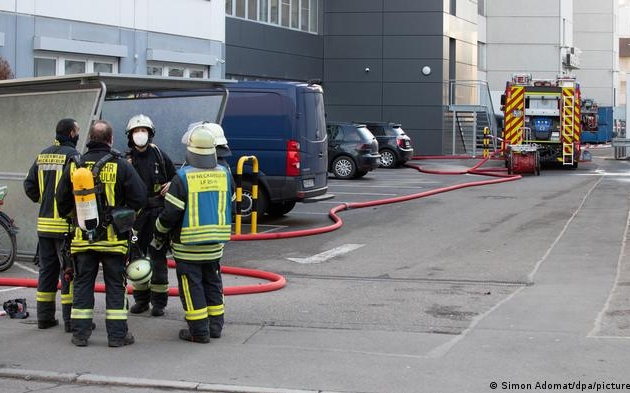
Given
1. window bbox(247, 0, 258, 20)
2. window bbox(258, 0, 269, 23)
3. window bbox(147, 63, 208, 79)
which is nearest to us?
window bbox(147, 63, 208, 79)

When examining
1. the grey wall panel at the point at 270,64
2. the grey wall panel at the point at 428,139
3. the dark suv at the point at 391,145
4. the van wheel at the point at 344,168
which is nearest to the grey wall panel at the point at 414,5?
the grey wall panel at the point at 270,64

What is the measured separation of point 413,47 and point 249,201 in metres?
23.8

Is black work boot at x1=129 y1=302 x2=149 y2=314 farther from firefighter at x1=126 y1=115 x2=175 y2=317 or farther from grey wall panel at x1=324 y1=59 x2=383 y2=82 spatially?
grey wall panel at x1=324 y1=59 x2=383 y2=82

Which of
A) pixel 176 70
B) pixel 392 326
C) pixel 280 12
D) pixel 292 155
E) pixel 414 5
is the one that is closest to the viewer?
pixel 392 326

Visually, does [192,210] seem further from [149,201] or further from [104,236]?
[149,201]

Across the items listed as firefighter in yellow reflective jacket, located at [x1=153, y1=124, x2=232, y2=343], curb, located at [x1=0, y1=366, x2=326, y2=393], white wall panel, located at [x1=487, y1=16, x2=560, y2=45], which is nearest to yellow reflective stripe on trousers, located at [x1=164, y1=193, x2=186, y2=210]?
firefighter in yellow reflective jacket, located at [x1=153, y1=124, x2=232, y2=343]

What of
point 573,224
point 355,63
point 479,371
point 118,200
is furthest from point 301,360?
point 355,63

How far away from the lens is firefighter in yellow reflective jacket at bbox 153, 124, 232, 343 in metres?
7.74

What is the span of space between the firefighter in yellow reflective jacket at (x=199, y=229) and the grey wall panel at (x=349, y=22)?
31292 millimetres

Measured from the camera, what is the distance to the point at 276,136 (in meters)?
15.7

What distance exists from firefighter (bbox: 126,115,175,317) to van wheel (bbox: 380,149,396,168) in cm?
2293

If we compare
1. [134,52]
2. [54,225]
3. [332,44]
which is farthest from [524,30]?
[54,225]

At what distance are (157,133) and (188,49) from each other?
39.7ft

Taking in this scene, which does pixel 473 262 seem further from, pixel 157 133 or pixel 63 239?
pixel 63 239
